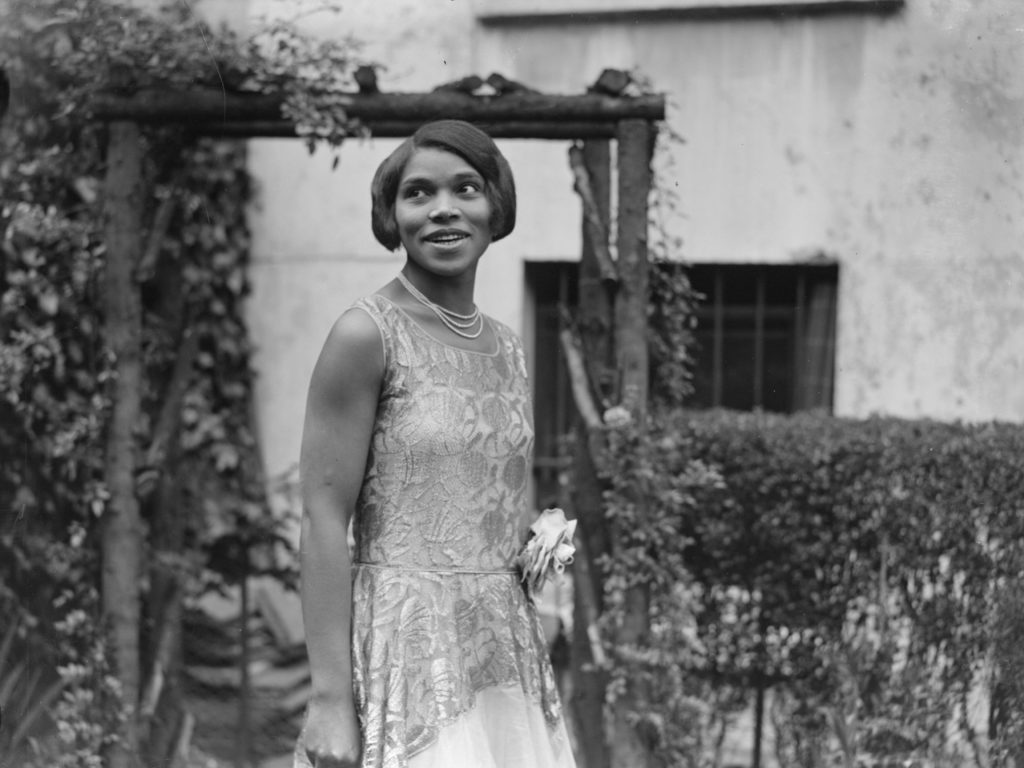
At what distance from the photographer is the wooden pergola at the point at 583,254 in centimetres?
400

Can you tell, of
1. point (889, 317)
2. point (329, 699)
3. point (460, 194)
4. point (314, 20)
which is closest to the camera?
point (329, 699)

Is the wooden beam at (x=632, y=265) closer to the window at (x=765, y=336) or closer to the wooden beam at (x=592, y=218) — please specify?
the wooden beam at (x=592, y=218)

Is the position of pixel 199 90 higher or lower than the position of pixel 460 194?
higher

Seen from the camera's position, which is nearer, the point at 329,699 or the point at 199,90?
the point at 329,699

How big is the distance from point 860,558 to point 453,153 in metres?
2.51

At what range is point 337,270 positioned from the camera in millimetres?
5844

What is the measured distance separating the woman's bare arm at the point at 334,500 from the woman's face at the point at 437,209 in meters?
0.20

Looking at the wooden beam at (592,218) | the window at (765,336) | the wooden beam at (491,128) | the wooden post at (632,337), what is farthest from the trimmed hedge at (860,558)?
the window at (765,336)

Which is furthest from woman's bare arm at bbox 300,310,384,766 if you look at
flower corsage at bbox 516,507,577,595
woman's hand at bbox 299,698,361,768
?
flower corsage at bbox 516,507,577,595

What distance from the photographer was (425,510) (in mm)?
2230

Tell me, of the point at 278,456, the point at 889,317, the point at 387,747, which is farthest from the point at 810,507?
the point at 278,456

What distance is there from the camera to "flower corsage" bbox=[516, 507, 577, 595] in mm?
2381

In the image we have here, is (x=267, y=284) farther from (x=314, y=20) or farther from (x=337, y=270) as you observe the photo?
(x=314, y=20)

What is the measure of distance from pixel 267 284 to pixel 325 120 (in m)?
2.03
